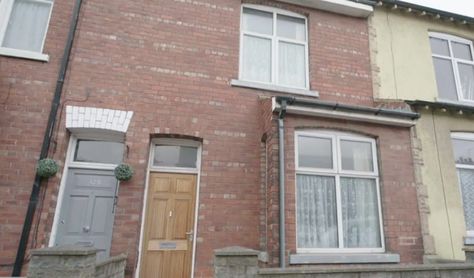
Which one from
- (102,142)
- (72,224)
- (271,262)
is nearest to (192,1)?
(102,142)

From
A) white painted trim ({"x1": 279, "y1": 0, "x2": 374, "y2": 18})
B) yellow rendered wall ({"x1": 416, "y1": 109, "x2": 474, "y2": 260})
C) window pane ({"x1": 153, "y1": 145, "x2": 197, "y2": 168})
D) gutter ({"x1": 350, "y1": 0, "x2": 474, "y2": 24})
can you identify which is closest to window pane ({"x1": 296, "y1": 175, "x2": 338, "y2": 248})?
window pane ({"x1": 153, "y1": 145, "x2": 197, "y2": 168})

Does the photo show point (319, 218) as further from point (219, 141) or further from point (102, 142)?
point (102, 142)

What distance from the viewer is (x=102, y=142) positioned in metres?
5.51

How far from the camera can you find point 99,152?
5.44 metres

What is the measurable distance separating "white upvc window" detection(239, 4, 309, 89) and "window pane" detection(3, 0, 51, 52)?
149 inches

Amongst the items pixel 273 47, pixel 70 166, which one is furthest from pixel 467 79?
pixel 70 166

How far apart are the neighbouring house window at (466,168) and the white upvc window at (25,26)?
8.31 metres

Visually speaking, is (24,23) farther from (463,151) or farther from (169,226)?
(463,151)

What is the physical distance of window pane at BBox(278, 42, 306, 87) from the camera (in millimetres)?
A: 6552

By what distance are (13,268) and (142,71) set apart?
3.65m

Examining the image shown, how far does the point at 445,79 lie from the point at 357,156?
399 cm

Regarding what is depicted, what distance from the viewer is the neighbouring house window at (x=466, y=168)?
6.29m

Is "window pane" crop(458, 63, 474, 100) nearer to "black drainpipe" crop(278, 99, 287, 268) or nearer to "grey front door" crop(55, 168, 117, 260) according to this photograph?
"black drainpipe" crop(278, 99, 287, 268)

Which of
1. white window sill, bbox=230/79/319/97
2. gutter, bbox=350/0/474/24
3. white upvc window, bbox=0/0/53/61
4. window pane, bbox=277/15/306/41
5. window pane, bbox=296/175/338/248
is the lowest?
window pane, bbox=296/175/338/248
